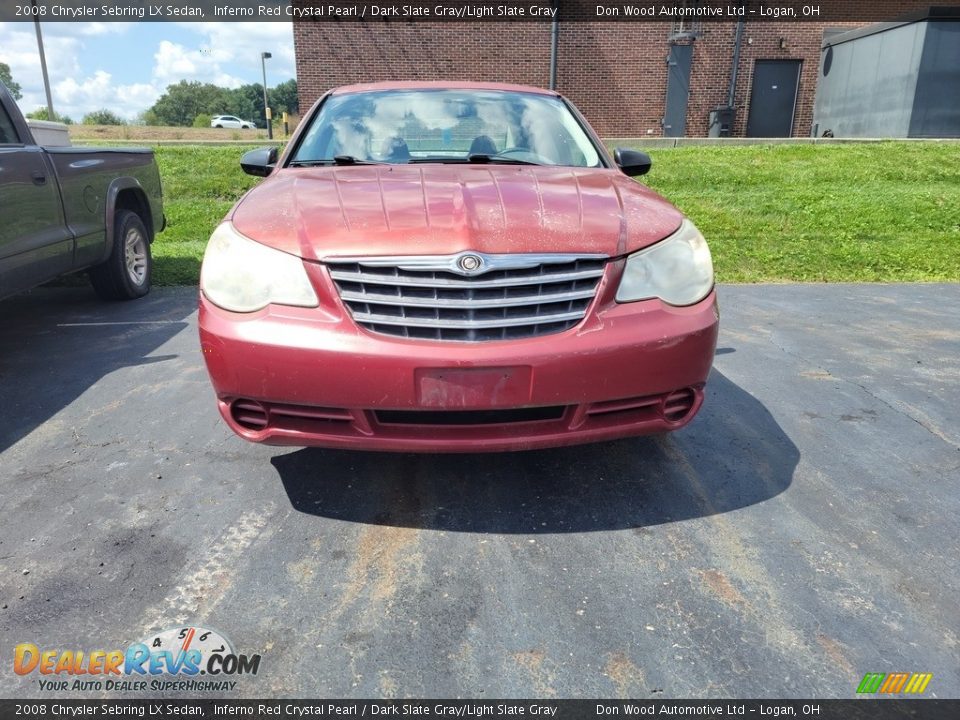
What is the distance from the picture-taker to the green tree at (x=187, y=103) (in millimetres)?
95625

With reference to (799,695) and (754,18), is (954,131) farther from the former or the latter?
(799,695)

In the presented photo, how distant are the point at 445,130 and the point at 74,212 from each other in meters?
3.08

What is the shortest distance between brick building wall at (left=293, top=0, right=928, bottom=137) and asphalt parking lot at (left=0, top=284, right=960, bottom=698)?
52.9ft

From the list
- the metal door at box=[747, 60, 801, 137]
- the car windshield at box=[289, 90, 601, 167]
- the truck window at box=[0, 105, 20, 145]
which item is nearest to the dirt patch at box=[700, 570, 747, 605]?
the car windshield at box=[289, 90, 601, 167]

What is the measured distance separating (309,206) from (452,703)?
177 cm

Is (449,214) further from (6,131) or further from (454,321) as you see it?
(6,131)

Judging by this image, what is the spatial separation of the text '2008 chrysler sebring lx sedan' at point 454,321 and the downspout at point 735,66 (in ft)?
58.6

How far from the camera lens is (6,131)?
4664 millimetres

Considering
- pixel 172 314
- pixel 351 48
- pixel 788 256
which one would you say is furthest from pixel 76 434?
pixel 351 48

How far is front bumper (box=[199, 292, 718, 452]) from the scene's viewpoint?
88.4 inches

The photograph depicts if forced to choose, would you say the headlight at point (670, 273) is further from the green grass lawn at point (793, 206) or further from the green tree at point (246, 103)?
the green tree at point (246, 103)

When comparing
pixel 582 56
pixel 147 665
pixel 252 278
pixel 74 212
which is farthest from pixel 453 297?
pixel 582 56

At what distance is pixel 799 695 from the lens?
1809 mm

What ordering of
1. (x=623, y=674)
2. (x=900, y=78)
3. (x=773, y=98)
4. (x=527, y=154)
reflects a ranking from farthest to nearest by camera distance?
(x=773, y=98)
(x=900, y=78)
(x=527, y=154)
(x=623, y=674)
